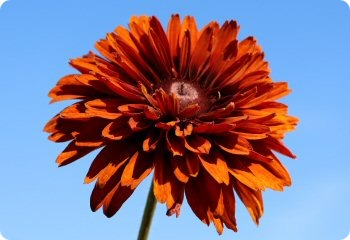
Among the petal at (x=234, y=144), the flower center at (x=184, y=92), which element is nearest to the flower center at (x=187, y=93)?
the flower center at (x=184, y=92)

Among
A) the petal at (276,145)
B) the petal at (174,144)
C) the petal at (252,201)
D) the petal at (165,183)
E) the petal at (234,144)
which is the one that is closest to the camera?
the petal at (165,183)

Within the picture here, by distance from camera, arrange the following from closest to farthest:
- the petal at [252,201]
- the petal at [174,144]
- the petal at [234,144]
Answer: the petal at [174,144]
the petal at [234,144]
the petal at [252,201]

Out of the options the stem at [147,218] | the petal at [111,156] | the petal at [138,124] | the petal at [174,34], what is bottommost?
the stem at [147,218]

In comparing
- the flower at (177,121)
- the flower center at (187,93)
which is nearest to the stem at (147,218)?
the flower at (177,121)

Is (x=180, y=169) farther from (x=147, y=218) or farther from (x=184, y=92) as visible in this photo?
(x=184, y=92)

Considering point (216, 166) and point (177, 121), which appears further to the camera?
point (177, 121)

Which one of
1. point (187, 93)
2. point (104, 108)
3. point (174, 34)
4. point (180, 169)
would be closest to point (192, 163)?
point (180, 169)

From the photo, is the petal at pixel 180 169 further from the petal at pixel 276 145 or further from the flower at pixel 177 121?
the petal at pixel 276 145

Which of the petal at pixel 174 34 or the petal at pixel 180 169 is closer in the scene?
the petal at pixel 180 169

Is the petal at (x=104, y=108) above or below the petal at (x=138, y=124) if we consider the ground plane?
above

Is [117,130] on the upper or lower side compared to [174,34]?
lower
